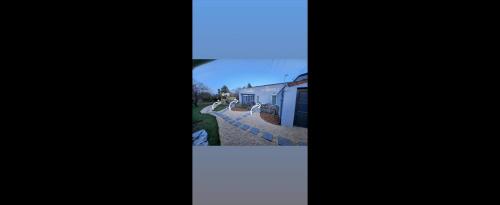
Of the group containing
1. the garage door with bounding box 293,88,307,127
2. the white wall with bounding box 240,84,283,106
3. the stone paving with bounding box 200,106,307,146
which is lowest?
the stone paving with bounding box 200,106,307,146

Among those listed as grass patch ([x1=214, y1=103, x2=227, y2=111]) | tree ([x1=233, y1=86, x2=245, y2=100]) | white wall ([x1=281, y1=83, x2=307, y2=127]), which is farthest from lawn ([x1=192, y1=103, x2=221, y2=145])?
white wall ([x1=281, y1=83, x2=307, y2=127])

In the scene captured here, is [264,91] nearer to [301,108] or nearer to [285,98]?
[285,98]

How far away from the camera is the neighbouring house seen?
754 centimetres

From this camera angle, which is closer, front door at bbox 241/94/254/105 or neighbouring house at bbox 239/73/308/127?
neighbouring house at bbox 239/73/308/127

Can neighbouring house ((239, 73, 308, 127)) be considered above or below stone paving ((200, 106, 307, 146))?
above

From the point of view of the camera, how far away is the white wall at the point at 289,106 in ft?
25.3

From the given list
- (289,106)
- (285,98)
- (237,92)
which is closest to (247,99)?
(237,92)

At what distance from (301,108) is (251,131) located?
5.18ft

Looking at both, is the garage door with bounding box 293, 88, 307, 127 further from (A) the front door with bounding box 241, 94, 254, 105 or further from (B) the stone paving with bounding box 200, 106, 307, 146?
(A) the front door with bounding box 241, 94, 254, 105

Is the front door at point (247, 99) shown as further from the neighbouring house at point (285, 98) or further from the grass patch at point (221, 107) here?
the grass patch at point (221, 107)

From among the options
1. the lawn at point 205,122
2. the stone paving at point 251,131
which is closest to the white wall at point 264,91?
the stone paving at point 251,131
